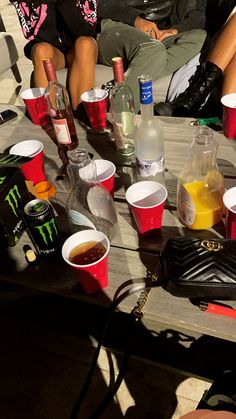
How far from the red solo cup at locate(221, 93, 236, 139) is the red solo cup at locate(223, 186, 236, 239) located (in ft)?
1.28

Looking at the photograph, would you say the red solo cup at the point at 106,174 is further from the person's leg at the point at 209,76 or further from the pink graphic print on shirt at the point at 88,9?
the pink graphic print on shirt at the point at 88,9

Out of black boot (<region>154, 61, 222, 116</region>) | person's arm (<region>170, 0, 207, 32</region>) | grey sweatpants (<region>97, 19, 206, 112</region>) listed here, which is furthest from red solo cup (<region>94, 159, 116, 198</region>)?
person's arm (<region>170, 0, 207, 32</region>)

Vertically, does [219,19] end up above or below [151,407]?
above

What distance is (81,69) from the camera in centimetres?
211

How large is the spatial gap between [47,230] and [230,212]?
0.45m

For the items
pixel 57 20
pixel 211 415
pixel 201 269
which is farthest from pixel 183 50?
pixel 211 415

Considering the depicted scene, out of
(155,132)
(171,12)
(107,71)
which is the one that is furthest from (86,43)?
(155,132)

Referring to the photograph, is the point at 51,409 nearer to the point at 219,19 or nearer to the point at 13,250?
the point at 13,250

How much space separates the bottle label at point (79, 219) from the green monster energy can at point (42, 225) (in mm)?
51

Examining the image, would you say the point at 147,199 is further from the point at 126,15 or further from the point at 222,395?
the point at 126,15

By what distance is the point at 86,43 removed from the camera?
6.91 ft

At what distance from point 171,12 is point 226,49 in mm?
788

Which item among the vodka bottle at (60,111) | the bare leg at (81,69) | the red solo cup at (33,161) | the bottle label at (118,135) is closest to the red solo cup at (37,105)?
the vodka bottle at (60,111)

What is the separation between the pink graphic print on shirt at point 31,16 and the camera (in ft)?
7.15
